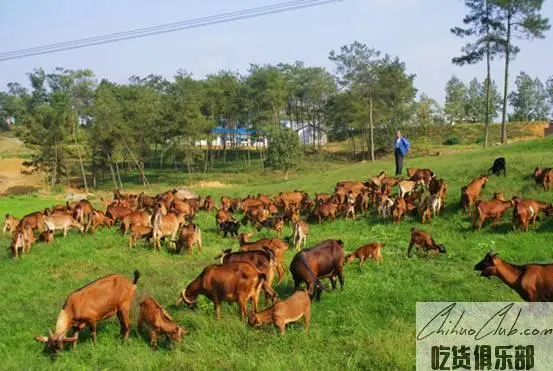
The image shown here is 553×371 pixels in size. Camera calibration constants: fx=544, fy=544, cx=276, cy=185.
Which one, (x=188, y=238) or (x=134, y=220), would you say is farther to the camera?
(x=134, y=220)

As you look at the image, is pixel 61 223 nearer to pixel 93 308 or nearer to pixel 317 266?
pixel 93 308

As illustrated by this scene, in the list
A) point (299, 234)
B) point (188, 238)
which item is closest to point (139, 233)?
point (188, 238)

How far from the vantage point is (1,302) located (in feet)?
38.5

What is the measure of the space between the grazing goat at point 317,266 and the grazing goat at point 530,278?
120 inches

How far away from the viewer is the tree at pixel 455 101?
81812 mm

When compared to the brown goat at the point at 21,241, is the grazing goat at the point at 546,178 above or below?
above

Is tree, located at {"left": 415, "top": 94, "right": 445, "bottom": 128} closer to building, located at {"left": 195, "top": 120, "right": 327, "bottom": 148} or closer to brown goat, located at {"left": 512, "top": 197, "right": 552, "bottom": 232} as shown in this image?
Answer: building, located at {"left": 195, "top": 120, "right": 327, "bottom": 148}

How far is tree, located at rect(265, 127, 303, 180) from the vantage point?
56625 millimetres

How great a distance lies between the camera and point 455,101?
9131 centimetres

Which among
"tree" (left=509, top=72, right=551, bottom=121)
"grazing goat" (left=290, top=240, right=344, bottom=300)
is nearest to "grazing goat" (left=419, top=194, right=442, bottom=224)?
"grazing goat" (left=290, top=240, right=344, bottom=300)

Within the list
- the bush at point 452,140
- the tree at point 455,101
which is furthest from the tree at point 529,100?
the bush at point 452,140

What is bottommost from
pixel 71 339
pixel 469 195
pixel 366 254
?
pixel 71 339

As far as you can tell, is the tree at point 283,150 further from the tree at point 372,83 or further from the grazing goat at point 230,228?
the grazing goat at point 230,228

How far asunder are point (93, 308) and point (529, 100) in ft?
336
